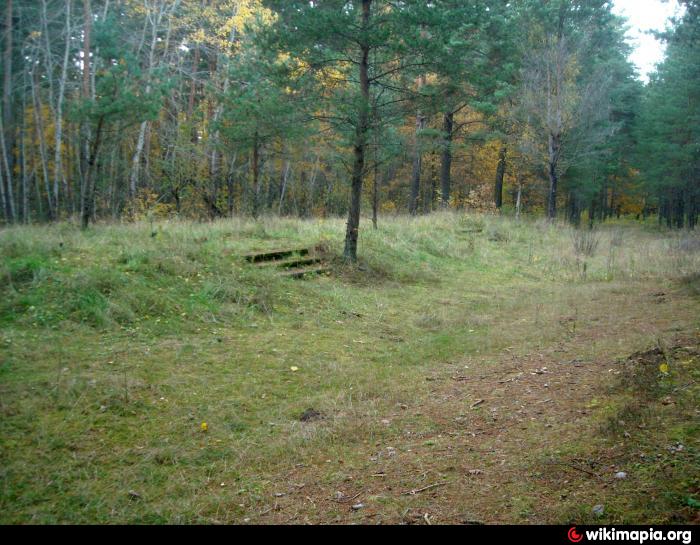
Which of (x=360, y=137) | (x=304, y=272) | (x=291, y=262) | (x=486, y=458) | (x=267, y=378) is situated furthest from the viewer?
(x=360, y=137)

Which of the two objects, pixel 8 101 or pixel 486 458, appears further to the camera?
pixel 8 101

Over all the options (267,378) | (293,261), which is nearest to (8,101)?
(293,261)

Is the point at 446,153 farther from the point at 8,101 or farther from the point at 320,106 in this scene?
the point at 8,101

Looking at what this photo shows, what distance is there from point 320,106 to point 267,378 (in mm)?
7588

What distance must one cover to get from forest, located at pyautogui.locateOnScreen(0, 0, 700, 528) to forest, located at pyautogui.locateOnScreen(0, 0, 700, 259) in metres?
0.14

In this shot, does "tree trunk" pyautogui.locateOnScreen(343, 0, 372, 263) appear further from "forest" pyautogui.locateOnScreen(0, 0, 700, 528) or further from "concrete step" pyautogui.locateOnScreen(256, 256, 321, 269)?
"concrete step" pyautogui.locateOnScreen(256, 256, 321, 269)

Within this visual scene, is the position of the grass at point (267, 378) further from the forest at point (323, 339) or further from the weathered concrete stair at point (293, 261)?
the weathered concrete stair at point (293, 261)

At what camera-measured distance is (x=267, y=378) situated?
6.07 metres

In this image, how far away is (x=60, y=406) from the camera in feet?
15.7

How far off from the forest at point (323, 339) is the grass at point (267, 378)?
30mm

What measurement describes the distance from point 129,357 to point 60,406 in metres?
1.32

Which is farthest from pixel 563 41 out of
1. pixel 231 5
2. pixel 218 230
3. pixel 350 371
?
pixel 350 371

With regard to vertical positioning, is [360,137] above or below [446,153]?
below

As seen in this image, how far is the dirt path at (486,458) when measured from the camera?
3.22 m
